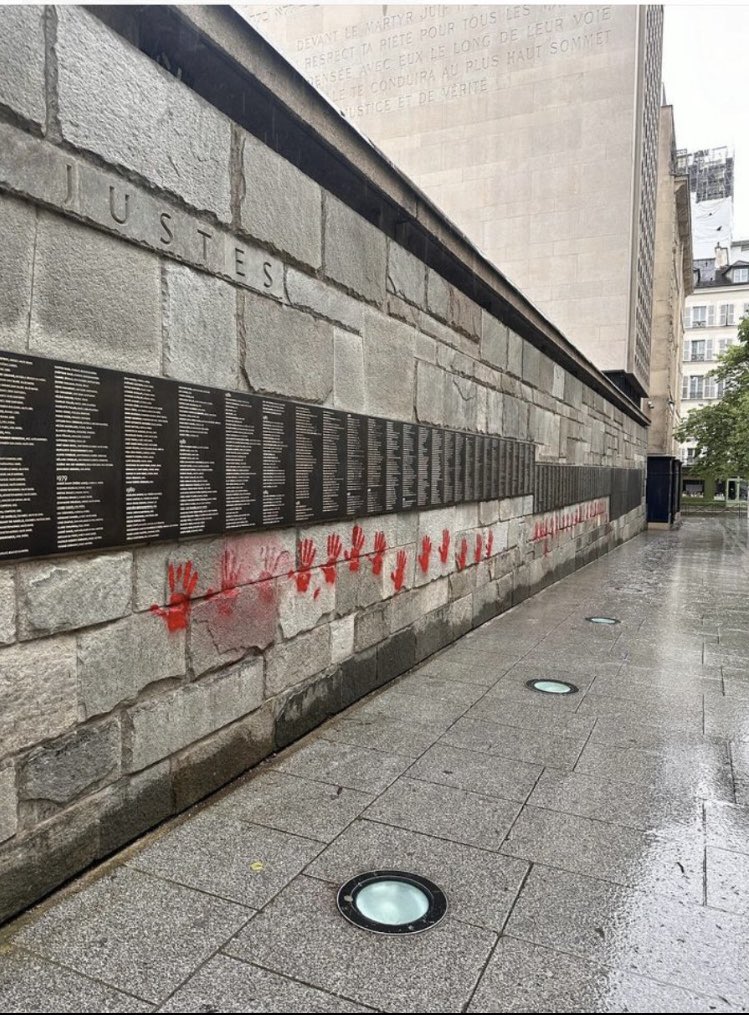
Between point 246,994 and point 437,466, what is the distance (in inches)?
187

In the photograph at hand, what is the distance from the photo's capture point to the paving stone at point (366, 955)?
7.32ft

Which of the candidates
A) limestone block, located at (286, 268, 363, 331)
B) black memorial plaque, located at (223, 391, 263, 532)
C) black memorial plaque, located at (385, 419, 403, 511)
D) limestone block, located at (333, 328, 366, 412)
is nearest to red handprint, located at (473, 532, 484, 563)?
black memorial plaque, located at (385, 419, 403, 511)

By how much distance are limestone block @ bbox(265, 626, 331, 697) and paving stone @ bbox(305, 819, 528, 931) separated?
1.15 m

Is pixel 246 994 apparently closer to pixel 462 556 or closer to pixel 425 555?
pixel 425 555

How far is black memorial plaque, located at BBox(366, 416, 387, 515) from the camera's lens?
5.18 m

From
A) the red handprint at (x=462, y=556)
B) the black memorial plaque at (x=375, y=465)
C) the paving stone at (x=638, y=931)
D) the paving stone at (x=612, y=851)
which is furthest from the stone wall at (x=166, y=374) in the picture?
the paving stone at (x=638, y=931)

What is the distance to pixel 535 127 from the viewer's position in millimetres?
18609

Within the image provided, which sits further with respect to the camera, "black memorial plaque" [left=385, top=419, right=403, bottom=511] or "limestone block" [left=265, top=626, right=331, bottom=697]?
"black memorial plaque" [left=385, top=419, right=403, bottom=511]

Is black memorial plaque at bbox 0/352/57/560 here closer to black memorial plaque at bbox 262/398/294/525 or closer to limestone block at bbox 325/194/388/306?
black memorial plaque at bbox 262/398/294/525

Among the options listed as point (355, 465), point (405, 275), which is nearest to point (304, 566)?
point (355, 465)

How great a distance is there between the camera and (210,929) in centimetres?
252

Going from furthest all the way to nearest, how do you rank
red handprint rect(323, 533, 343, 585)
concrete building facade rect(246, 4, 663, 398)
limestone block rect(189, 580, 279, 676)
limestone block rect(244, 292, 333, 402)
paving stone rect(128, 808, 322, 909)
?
1. concrete building facade rect(246, 4, 663, 398)
2. red handprint rect(323, 533, 343, 585)
3. limestone block rect(244, 292, 333, 402)
4. limestone block rect(189, 580, 279, 676)
5. paving stone rect(128, 808, 322, 909)

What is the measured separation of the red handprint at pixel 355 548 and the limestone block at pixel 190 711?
3.95ft

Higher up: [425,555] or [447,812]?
[425,555]
